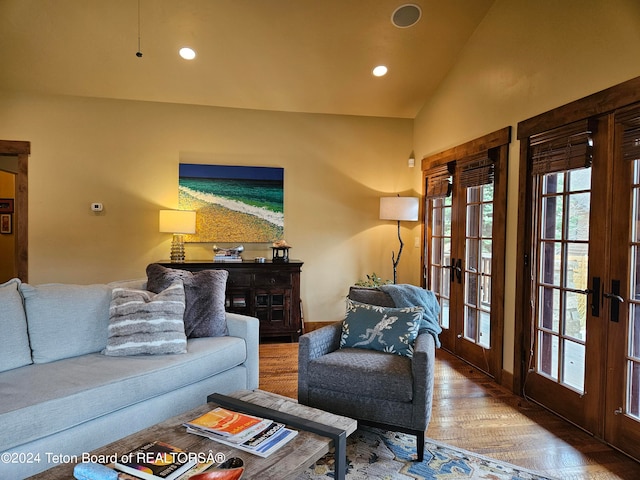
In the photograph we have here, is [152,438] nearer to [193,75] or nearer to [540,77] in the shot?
[540,77]

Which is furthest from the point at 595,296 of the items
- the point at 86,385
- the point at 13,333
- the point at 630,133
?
the point at 13,333

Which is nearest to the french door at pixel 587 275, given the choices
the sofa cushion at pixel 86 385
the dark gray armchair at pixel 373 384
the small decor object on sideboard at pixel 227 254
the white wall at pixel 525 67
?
the white wall at pixel 525 67

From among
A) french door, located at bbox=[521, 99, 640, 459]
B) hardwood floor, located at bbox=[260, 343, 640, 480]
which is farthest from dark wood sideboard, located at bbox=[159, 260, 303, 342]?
french door, located at bbox=[521, 99, 640, 459]

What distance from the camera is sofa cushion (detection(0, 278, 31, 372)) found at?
7.31 feet

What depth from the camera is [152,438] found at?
63.5 inches

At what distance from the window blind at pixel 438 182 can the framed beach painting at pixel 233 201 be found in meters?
1.76

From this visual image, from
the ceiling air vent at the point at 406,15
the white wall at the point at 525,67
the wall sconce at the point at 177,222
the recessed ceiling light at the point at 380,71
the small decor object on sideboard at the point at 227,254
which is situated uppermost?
the ceiling air vent at the point at 406,15

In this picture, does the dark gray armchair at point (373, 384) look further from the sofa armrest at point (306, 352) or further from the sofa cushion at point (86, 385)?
the sofa cushion at point (86, 385)

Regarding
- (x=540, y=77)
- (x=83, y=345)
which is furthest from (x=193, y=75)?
(x=540, y=77)

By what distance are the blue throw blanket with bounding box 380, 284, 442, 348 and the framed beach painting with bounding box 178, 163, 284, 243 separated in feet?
7.44

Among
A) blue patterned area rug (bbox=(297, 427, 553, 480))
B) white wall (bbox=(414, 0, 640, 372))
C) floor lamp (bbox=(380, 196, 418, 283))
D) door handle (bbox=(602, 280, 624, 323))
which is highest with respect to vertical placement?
white wall (bbox=(414, 0, 640, 372))

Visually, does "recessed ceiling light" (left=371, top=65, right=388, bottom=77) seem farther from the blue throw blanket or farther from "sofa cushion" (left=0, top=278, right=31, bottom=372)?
"sofa cushion" (left=0, top=278, right=31, bottom=372)

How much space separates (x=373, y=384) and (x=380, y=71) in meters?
3.33

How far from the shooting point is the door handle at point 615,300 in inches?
94.0
